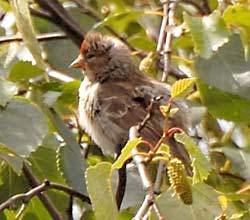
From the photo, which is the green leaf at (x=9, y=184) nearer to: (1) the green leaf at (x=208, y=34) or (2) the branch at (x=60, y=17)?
(1) the green leaf at (x=208, y=34)

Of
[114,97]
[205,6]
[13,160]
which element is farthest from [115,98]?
[13,160]

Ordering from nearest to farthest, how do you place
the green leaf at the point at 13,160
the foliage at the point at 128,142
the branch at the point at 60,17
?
the foliage at the point at 128,142 < the green leaf at the point at 13,160 < the branch at the point at 60,17

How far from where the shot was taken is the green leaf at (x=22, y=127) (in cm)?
327

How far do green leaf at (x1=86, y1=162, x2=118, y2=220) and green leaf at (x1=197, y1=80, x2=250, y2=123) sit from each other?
123 centimetres

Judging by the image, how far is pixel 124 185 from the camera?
331cm

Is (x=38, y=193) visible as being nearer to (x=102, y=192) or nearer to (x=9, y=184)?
(x=9, y=184)

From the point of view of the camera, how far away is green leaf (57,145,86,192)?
377 cm

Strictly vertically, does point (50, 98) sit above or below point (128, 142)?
below

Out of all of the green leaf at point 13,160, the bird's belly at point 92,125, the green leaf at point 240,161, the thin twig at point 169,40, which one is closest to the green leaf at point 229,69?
the thin twig at point 169,40

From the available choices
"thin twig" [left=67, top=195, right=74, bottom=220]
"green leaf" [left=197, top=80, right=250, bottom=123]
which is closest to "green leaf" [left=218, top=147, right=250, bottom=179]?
"green leaf" [left=197, top=80, right=250, bottom=123]

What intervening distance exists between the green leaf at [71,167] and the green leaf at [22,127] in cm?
36

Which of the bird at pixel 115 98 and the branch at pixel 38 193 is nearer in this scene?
the branch at pixel 38 193

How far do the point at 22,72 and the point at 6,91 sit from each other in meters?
0.49

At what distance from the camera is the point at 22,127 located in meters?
3.38
